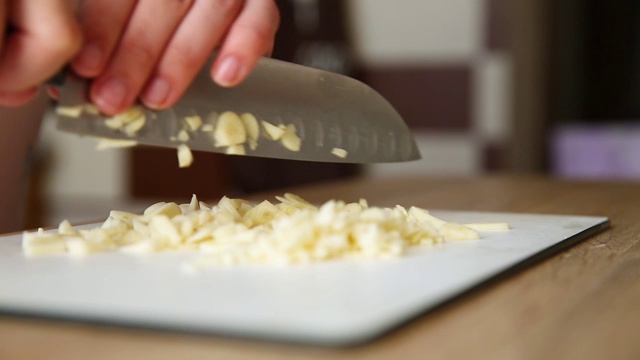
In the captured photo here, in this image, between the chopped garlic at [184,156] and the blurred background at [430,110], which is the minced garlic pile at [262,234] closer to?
the chopped garlic at [184,156]

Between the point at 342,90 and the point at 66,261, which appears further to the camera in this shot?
the point at 342,90

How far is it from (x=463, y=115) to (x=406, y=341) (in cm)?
282

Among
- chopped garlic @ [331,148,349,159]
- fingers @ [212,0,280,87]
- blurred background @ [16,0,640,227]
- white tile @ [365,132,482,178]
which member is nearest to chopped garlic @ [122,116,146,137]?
fingers @ [212,0,280,87]

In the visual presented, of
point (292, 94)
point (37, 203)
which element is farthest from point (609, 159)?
point (292, 94)

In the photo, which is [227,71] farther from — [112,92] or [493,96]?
[493,96]

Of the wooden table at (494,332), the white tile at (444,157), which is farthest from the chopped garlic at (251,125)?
the white tile at (444,157)

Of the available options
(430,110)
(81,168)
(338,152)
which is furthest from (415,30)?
(338,152)

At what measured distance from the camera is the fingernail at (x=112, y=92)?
2.73 ft

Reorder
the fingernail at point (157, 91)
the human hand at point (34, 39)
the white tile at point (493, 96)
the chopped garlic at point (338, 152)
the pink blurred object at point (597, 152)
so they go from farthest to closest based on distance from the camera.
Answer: the pink blurred object at point (597, 152), the white tile at point (493, 96), the chopped garlic at point (338, 152), the fingernail at point (157, 91), the human hand at point (34, 39)

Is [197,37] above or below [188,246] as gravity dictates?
above

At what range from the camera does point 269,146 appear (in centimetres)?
104

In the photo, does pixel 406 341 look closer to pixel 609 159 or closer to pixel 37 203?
pixel 609 159

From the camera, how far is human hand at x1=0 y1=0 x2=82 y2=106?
0.74m

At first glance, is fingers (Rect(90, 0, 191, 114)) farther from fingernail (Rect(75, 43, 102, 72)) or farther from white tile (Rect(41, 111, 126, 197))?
white tile (Rect(41, 111, 126, 197))
